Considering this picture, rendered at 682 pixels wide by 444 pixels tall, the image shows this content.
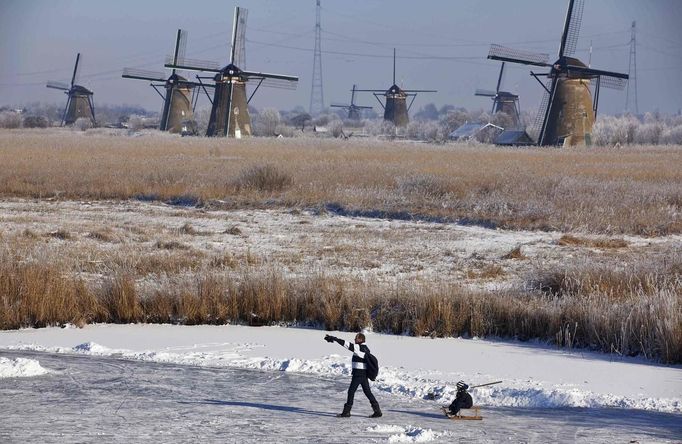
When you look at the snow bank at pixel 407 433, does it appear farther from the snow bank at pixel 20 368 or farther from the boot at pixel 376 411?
the snow bank at pixel 20 368

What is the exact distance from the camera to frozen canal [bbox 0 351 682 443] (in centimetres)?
770

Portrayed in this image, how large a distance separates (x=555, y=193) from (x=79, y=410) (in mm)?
20600

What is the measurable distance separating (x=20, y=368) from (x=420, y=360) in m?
Result: 4.27

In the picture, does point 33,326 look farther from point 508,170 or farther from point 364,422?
point 508,170

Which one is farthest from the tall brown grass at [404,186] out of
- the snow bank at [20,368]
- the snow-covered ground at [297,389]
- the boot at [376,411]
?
the snow bank at [20,368]

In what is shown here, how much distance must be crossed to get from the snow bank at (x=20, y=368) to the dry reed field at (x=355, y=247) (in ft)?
8.90

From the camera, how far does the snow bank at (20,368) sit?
9680 mm

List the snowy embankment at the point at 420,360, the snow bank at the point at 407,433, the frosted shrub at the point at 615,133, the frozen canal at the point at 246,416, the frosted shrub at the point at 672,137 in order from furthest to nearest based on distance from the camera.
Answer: the frosted shrub at the point at 672,137, the frosted shrub at the point at 615,133, the snowy embankment at the point at 420,360, the frozen canal at the point at 246,416, the snow bank at the point at 407,433

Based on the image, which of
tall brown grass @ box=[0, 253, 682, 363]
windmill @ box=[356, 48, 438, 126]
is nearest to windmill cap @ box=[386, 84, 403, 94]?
windmill @ box=[356, 48, 438, 126]

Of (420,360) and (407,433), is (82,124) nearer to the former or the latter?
(420,360)

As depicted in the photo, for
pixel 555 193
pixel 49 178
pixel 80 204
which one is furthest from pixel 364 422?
pixel 49 178

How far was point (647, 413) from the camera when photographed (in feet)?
28.7

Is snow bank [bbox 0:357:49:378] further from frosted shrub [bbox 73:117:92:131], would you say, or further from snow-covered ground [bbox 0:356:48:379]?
frosted shrub [bbox 73:117:92:131]

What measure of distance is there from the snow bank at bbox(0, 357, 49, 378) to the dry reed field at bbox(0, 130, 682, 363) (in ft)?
8.90
